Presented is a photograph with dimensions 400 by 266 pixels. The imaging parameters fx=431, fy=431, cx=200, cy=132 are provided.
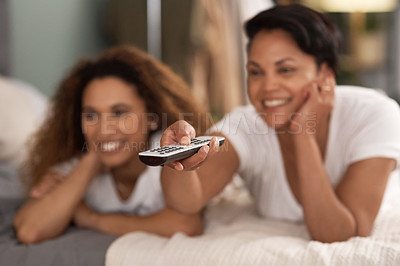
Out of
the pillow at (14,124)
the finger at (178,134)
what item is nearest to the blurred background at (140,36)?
the pillow at (14,124)

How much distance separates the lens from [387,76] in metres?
2.84

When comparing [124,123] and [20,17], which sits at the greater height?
[20,17]

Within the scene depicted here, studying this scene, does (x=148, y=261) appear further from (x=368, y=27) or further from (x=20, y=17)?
(x=368, y=27)

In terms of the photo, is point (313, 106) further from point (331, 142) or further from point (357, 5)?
point (357, 5)

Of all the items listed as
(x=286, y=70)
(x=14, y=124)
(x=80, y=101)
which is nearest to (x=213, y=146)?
(x=286, y=70)

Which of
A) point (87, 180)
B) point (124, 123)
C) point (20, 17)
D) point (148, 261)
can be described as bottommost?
point (148, 261)

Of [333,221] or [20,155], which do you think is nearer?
[333,221]

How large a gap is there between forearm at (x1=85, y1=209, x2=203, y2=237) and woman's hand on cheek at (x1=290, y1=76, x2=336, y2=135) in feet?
0.86

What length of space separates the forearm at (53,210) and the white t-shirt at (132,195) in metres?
0.07

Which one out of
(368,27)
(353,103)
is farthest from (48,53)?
(368,27)

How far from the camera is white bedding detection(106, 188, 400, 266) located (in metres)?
0.64

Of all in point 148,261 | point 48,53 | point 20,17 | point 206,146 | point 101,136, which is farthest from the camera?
point 48,53

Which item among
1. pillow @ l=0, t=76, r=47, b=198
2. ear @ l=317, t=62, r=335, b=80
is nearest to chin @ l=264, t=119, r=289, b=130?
ear @ l=317, t=62, r=335, b=80

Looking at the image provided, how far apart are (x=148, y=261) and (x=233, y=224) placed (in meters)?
0.24
